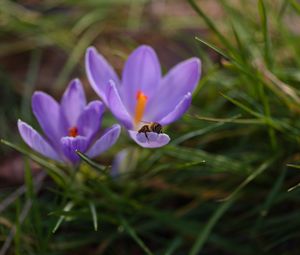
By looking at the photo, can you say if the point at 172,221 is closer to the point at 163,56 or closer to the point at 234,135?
the point at 234,135

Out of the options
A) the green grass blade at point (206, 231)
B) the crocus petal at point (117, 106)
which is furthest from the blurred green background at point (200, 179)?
the crocus petal at point (117, 106)

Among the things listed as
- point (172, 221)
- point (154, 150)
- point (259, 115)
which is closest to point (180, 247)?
point (172, 221)

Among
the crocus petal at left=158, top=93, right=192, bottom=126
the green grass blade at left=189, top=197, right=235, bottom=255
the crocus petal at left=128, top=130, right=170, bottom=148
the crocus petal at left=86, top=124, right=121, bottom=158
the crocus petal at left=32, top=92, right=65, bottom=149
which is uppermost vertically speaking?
the crocus petal at left=32, top=92, right=65, bottom=149

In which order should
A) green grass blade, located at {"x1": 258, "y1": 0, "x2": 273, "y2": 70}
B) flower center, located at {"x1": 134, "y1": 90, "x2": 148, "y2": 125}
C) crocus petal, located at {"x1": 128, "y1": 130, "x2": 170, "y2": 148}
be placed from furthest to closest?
1. flower center, located at {"x1": 134, "y1": 90, "x2": 148, "y2": 125}
2. green grass blade, located at {"x1": 258, "y1": 0, "x2": 273, "y2": 70}
3. crocus petal, located at {"x1": 128, "y1": 130, "x2": 170, "y2": 148}

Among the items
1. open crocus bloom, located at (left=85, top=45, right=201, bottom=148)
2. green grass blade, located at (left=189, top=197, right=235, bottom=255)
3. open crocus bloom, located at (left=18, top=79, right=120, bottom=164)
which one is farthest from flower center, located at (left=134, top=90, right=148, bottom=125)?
green grass blade, located at (left=189, top=197, right=235, bottom=255)

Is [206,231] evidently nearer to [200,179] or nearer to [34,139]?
[200,179]

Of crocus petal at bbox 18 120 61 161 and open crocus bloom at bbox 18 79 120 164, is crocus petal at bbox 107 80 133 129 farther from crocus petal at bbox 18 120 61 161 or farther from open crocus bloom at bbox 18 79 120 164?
crocus petal at bbox 18 120 61 161

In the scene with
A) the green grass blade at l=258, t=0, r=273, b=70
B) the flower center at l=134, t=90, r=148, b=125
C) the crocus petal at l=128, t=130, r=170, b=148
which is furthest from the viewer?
the flower center at l=134, t=90, r=148, b=125
